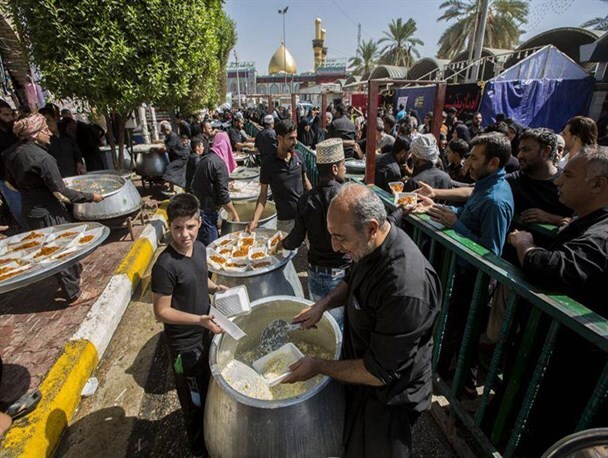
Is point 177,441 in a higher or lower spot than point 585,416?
lower

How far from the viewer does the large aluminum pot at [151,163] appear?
28.0 feet

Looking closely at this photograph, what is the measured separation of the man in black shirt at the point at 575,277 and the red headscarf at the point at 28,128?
17.4ft

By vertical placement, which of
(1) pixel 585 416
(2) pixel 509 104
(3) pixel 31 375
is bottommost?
(3) pixel 31 375

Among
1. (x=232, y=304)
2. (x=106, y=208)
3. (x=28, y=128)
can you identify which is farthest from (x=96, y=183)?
(x=232, y=304)

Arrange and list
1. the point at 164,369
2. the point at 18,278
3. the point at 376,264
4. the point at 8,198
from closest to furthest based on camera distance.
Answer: the point at 376,264, the point at 18,278, the point at 164,369, the point at 8,198

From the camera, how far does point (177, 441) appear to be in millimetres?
2736

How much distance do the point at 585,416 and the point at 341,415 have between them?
121 cm

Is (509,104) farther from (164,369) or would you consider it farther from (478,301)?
(164,369)

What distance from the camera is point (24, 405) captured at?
271 centimetres

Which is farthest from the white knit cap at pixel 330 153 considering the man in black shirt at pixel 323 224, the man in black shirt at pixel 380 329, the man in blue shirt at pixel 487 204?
the man in black shirt at pixel 380 329

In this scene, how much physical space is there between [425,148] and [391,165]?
1177 mm

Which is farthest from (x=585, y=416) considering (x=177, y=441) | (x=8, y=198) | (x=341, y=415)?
(x=8, y=198)

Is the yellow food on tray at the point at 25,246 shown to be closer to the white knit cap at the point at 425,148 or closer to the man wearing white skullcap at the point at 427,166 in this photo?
the man wearing white skullcap at the point at 427,166

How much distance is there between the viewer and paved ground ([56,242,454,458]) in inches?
104
